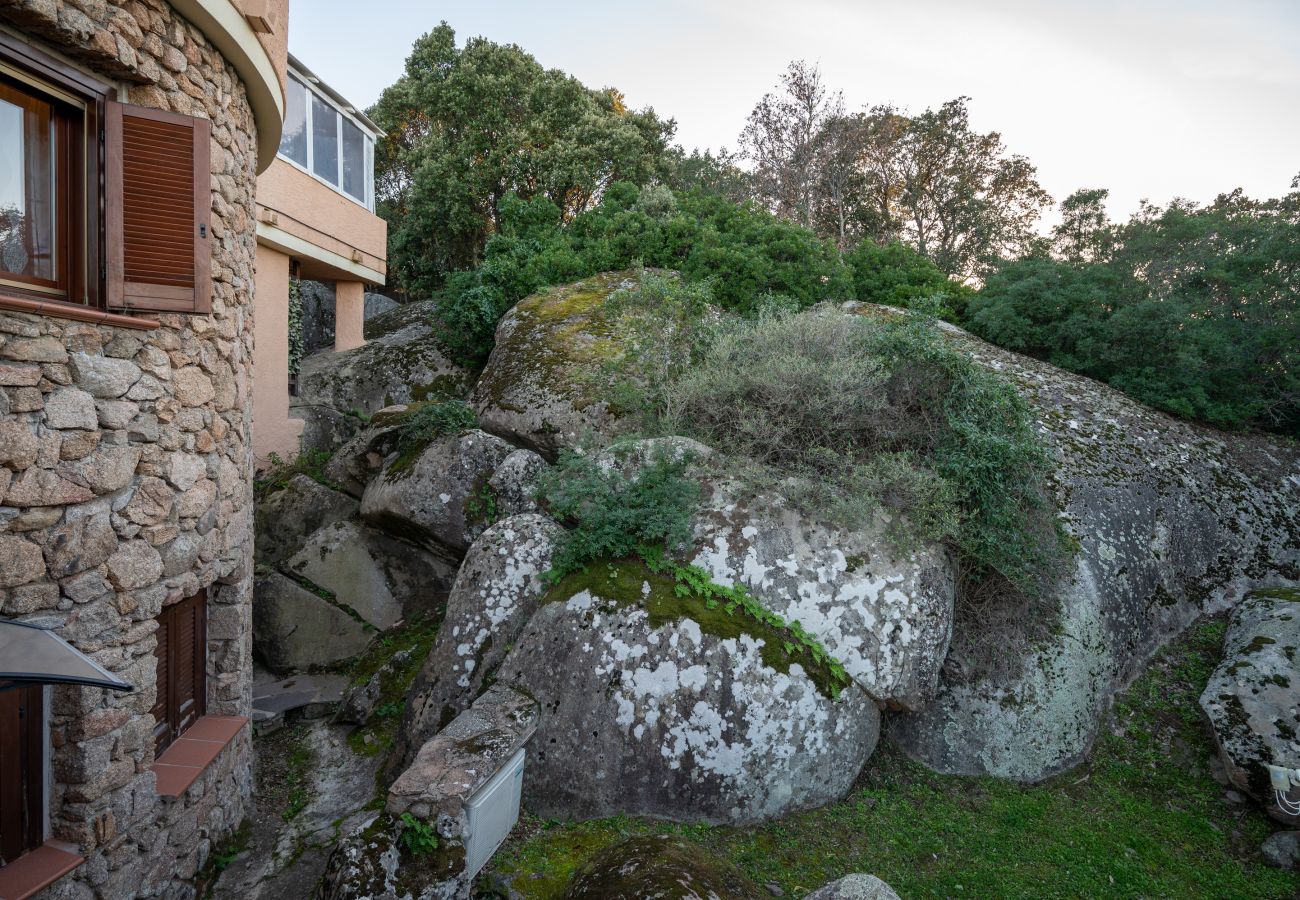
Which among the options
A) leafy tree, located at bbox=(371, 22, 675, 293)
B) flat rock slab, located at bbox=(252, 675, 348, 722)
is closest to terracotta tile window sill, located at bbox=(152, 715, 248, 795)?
flat rock slab, located at bbox=(252, 675, 348, 722)

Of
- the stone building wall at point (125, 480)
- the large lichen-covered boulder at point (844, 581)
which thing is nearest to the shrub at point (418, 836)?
the stone building wall at point (125, 480)

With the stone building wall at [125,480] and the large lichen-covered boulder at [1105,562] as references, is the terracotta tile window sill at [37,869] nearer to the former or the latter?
the stone building wall at [125,480]

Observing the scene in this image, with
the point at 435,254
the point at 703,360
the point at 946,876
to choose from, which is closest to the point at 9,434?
the point at 946,876

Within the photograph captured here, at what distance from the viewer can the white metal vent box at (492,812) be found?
449 cm

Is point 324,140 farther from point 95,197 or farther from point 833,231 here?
point 833,231

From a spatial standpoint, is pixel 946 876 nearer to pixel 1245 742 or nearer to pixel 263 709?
pixel 1245 742

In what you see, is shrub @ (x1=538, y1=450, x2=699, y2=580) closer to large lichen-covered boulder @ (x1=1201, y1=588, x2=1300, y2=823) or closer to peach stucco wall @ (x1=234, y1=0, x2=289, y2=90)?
peach stucco wall @ (x1=234, y1=0, x2=289, y2=90)

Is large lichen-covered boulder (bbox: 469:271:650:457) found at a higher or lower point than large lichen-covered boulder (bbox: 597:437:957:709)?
higher

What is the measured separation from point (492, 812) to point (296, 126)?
1169 cm

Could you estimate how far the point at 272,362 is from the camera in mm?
11297

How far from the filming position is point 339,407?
13.1 metres

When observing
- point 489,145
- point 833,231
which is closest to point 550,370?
point 489,145

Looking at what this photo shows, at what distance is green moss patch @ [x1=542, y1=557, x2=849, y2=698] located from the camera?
18.8 feet

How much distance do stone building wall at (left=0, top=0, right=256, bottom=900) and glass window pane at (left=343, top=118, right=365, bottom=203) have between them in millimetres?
8670
